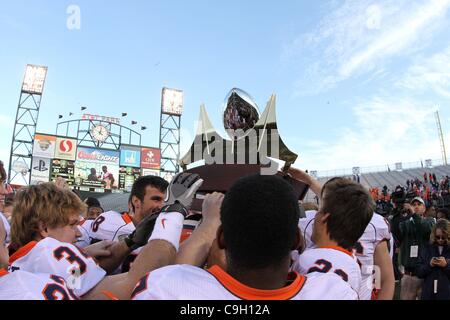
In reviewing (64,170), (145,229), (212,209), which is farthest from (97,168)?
(212,209)

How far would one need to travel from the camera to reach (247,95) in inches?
101

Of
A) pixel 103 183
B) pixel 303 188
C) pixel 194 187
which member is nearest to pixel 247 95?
pixel 303 188

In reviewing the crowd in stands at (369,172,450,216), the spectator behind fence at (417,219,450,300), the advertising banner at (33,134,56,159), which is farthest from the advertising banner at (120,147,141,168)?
the spectator behind fence at (417,219,450,300)

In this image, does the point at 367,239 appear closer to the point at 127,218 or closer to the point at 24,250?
the point at 127,218

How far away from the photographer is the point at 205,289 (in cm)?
115

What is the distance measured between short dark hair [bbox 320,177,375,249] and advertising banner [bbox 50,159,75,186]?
25565 mm

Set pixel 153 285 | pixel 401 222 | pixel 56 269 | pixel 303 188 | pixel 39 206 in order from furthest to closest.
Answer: pixel 401 222 → pixel 303 188 → pixel 39 206 → pixel 56 269 → pixel 153 285

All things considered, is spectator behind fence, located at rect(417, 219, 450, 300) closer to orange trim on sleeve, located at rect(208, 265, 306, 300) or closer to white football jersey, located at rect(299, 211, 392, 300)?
white football jersey, located at rect(299, 211, 392, 300)

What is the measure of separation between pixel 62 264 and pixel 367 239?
2.00 meters

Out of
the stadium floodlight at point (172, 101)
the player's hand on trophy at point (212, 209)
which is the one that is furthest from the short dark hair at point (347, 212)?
the stadium floodlight at point (172, 101)

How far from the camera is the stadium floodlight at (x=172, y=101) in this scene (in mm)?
32469

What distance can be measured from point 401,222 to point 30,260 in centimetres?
593

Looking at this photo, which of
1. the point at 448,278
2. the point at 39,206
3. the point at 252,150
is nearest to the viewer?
the point at 39,206
